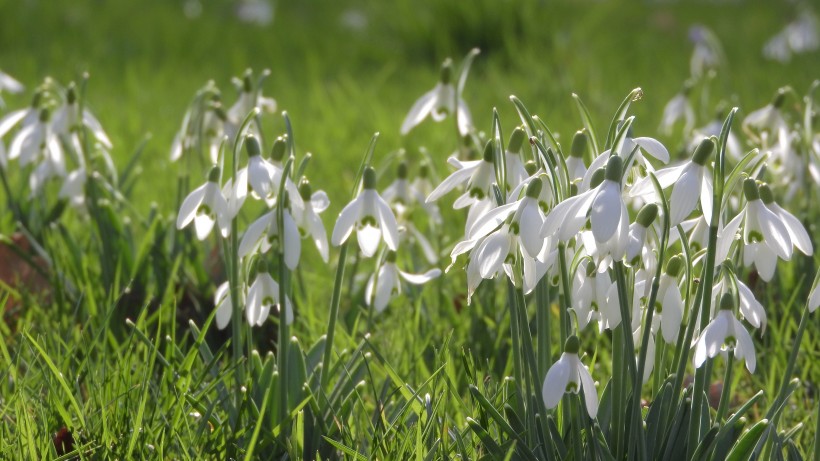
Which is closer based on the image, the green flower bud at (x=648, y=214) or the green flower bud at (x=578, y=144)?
the green flower bud at (x=648, y=214)

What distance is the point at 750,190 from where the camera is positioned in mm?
1285

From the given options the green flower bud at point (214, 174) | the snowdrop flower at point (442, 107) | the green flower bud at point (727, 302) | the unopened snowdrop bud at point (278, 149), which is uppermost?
the snowdrop flower at point (442, 107)

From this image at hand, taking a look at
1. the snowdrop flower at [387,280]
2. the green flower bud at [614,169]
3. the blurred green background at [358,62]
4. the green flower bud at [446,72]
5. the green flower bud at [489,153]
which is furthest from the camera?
the blurred green background at [358,62]

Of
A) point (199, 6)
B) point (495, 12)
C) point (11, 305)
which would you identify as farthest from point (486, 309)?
point (199, 6)

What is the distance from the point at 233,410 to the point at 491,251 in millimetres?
545

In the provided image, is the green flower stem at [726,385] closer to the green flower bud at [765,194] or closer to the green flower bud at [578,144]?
the green flower bud at [765,194]

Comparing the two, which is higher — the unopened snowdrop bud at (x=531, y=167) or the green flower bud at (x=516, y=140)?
the green flower bud at (x=516, y=140)

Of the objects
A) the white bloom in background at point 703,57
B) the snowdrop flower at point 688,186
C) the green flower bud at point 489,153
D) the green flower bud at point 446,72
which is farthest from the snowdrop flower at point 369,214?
the white bloom in background at point 703,57

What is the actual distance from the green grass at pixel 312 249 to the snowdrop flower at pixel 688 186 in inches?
12.8

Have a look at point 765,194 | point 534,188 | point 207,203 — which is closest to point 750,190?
point 765,194

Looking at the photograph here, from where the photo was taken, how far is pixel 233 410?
1604 mm

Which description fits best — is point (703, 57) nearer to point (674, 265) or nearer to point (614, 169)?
point (674, 265)

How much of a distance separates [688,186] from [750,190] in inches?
4.2

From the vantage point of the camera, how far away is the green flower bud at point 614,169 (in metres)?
1.16
